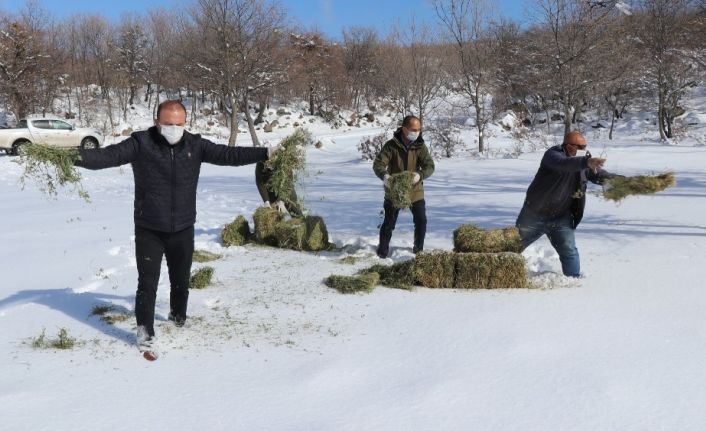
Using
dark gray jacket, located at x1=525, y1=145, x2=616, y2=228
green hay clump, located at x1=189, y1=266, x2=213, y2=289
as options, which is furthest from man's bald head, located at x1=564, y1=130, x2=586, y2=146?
green hay clump, located at x1=189, y1=266, x2=213, y2=289

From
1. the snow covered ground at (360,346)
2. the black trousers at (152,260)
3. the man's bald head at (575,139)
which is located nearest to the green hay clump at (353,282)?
the snow covered ground at (360,346)

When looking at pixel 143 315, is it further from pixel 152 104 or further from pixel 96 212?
pixel 152 104

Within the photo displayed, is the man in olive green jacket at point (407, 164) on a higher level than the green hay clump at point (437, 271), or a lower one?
higher

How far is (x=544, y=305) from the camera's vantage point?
4.33 m

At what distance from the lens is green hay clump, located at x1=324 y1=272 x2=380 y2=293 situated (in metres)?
4.87

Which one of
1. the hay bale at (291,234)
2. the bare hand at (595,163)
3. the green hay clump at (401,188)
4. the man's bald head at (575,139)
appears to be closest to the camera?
the bare hand at (595,163)

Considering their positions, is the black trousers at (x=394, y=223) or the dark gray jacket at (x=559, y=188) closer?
the dark gray jacket at (x=559, y=188)

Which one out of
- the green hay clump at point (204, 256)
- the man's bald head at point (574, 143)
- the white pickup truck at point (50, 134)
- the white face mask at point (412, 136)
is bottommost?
the green hay clump at point (204, 256)

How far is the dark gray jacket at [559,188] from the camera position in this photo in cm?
488

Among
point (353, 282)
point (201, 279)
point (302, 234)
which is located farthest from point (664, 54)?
point (201, 279)

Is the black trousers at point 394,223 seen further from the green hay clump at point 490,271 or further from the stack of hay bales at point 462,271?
the green hay clump at point 490,271

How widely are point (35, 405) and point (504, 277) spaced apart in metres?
3.69

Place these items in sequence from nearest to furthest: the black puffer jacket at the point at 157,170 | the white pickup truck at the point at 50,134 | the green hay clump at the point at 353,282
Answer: the black puffer jacket at the point at 157,170 < the green hay clump at the point at 353,282 < the white pickup truck at the point at 50,134

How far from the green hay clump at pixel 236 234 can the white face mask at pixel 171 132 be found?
137 inches
